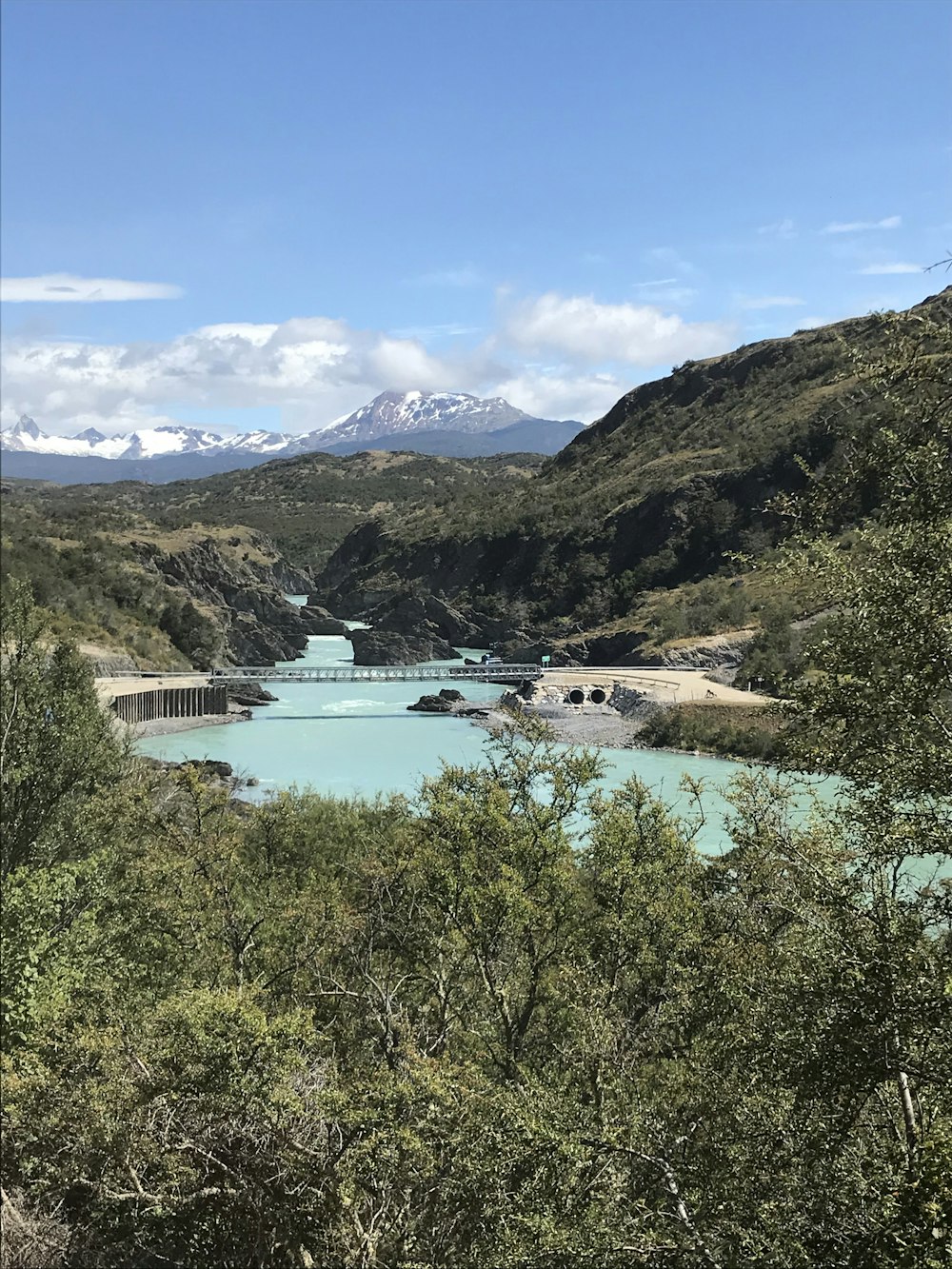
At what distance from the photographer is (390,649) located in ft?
279

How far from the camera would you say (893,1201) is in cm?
516

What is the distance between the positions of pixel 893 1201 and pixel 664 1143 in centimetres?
279

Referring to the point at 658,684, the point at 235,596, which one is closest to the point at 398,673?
the point at 235,596

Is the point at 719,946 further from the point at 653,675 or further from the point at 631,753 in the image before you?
the point at 653,675

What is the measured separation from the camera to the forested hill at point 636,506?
88500 mm

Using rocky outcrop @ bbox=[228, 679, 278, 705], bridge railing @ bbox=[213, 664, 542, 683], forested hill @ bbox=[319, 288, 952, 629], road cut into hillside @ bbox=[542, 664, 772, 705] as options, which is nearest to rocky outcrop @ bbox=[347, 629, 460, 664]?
bridge railing @ bbox=[213, 664, 542, 683]

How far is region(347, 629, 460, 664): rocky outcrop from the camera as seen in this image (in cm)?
8481

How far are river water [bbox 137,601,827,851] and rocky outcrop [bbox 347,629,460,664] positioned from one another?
43.7 ft

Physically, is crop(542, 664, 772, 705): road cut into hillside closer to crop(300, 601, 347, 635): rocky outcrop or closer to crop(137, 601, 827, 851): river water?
crop(137, 601, 827, 851): river water

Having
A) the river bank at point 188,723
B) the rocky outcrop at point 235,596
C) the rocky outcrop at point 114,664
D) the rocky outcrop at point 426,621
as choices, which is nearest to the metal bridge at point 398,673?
the rocky outcrop at point 235,596

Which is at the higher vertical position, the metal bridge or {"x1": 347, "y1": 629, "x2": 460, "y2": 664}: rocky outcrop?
{"x1": 347, "y1": 629, "x2": 460, "y2": 664}: rocky outcrop

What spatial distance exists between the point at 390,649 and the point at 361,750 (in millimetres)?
34674

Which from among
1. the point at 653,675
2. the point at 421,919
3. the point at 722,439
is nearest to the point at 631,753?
the point at 653,675

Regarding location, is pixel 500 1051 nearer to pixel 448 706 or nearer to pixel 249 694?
pixel 448 706
